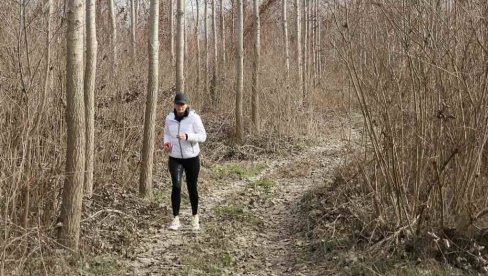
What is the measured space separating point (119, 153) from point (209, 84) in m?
9.48

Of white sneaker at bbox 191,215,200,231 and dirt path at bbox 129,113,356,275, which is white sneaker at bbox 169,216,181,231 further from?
white sneaker at bbox 191,215,200,231

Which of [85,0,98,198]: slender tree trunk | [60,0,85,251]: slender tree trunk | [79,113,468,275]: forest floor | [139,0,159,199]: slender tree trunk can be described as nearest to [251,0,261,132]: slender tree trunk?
[79,113,468,275]: forest floor

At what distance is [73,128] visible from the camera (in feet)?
16.7

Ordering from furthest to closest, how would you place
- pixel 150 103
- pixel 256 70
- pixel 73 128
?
pixel 256 70
pixel 150 103
pixel 73 128

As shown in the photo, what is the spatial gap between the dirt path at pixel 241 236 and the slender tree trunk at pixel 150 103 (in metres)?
0.79

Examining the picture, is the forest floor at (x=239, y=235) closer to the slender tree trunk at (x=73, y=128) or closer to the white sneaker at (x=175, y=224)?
the white sneaker at (x=175, y=224)

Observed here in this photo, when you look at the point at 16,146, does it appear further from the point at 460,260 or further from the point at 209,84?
the point at 209,84

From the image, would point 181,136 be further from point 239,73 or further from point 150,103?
point 239,73

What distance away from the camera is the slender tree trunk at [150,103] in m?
7.74

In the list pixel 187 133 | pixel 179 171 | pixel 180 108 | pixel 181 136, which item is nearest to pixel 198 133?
pixel 187 133

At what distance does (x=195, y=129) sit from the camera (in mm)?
6543

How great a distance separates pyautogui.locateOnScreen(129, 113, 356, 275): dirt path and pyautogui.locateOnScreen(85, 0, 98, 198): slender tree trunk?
1328 mm

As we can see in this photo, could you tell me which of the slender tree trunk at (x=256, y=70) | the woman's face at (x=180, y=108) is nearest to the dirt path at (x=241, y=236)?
the woman's face at (x=180, y=108)

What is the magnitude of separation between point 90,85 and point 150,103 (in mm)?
1422
